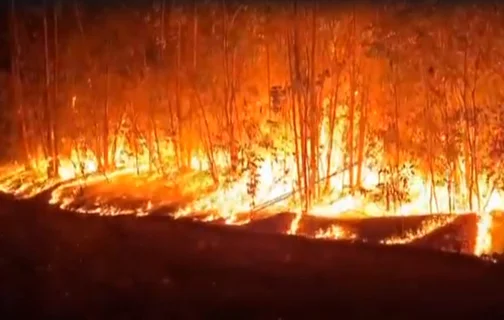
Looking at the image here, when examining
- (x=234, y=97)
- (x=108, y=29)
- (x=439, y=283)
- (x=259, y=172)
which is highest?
(x=108, y=29)

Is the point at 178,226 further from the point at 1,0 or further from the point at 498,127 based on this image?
the point at 1,0

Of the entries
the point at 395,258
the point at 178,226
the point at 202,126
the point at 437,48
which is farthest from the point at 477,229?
the point at 202,126

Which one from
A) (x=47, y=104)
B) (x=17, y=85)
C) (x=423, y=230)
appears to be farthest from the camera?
(x=17, y=85)

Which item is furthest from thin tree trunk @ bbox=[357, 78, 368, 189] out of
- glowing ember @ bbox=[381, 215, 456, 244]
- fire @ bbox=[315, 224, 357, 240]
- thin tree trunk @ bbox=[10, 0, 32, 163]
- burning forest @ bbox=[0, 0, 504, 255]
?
thin tree trunk @ bbox=[10, 0, 32, 163]

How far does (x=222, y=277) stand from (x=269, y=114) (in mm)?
1874

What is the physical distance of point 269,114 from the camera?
718 centimetres

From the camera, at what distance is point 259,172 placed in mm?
6969

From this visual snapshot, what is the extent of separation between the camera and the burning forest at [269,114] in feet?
21.1

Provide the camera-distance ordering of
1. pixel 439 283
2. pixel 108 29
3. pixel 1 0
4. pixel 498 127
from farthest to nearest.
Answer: pixel 1 0, pixel 108 29, pixel 498 127, pixel 439 283

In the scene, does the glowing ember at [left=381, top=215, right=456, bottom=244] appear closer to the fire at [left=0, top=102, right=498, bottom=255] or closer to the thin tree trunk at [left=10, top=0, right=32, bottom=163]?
the fire at [left=0, top=102, right=498, bottom=255]

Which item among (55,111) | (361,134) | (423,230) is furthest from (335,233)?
(55,111)

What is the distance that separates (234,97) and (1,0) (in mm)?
2686

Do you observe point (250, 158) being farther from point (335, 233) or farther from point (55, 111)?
point (55, 111)

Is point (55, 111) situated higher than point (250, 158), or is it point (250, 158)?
point (55, 111)
